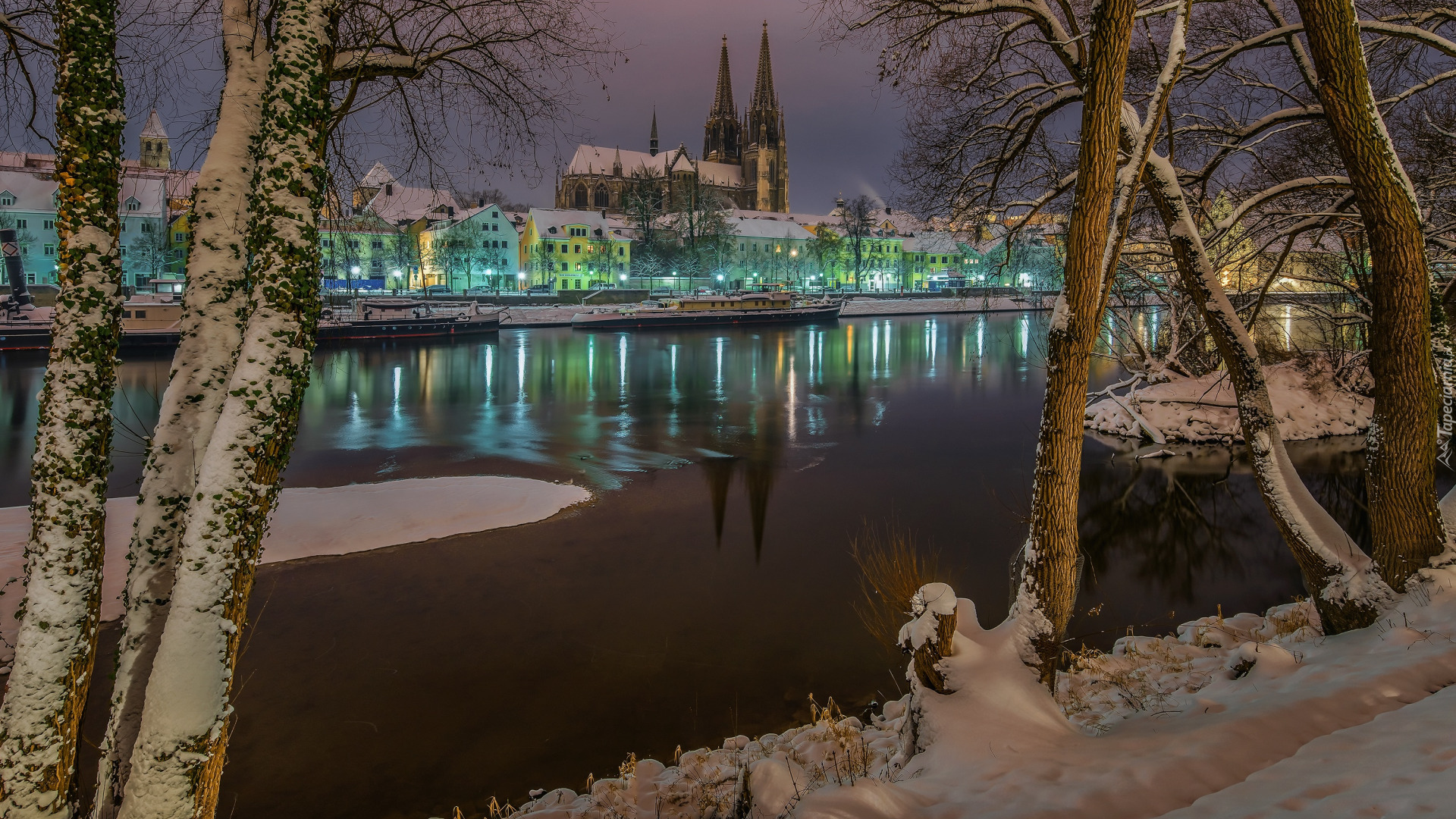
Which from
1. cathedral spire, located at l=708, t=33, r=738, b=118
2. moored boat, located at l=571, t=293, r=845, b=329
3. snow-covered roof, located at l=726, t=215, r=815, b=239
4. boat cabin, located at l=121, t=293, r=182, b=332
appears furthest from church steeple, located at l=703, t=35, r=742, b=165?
boat cabin, located at l=121, t=293, r=182, b=332

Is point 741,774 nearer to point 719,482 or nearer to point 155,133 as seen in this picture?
point 155,133

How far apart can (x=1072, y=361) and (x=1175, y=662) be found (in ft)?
12.5

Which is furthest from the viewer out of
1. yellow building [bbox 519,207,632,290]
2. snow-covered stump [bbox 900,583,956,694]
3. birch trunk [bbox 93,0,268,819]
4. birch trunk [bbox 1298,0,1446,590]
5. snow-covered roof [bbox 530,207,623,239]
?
snow-covered roof [bbox 530,207,623,239]

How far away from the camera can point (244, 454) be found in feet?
10.8

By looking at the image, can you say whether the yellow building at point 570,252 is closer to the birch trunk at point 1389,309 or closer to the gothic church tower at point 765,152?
the gothic church tower at point 765,152

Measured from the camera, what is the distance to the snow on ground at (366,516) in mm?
9820

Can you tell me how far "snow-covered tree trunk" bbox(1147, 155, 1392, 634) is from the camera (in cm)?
564

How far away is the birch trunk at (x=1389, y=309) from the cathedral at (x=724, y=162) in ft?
325

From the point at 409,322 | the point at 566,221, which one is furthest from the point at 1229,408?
the point at 566,221

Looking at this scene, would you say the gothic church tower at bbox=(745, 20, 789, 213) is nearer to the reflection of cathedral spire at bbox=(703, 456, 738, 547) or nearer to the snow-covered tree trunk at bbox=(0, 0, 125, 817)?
the reflection of cathedral spire at bbox=(703, 456, 738, 547)

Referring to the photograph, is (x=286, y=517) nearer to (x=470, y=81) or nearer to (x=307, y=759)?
(x=307, y=759)

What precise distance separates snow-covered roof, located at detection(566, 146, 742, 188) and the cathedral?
105mm

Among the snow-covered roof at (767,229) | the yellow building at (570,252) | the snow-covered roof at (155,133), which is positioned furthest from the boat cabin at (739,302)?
the snow-covered roof at (155,133)

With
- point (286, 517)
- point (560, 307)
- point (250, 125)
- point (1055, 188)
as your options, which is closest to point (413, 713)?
point (250, 125)
